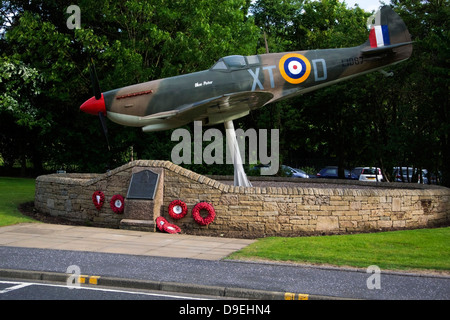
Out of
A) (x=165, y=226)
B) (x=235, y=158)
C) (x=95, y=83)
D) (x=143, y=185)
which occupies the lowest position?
(x=165, y=226)

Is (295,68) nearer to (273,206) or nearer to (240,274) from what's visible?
(273,206)

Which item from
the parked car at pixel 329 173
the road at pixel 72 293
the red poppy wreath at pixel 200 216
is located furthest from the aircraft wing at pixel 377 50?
the parked car at pixel 329 173

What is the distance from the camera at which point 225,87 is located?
15.9 metres

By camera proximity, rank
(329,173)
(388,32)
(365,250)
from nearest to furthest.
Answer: (365,250) < (388,32) < (329,173)

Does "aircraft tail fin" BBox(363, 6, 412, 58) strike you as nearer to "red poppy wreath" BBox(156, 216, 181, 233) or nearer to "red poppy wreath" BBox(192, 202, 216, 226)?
"red poppy wreath" BBox(192, 202, 216, 226)

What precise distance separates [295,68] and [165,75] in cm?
1119

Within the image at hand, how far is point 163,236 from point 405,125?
1485 centimetres

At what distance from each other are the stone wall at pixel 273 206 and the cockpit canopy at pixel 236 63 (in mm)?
3667

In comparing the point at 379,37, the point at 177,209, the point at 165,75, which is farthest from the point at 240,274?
the point at 165,75

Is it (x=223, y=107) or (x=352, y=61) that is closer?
(x=223, y=107)

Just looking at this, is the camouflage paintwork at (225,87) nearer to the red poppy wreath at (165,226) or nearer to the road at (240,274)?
the red poppy wreath at (165,226)

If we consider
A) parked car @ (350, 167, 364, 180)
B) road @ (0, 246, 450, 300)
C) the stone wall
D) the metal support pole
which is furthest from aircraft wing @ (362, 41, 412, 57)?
parked car @ (350, 167, 364, 180)

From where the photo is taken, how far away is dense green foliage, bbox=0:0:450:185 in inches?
906
